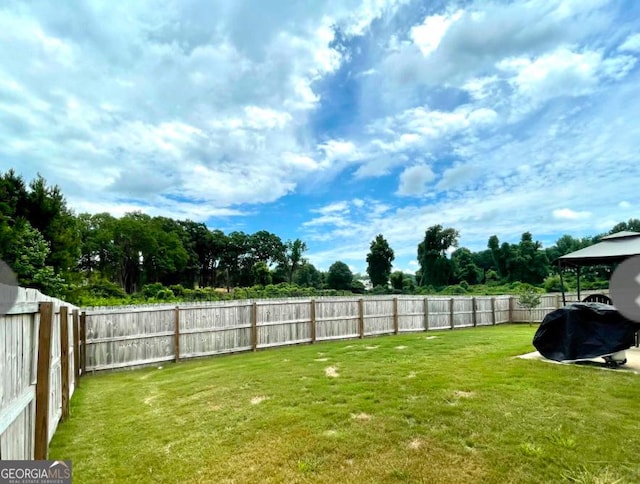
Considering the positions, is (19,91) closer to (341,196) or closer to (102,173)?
(102,173)

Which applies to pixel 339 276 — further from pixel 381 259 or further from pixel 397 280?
pixel 397 280

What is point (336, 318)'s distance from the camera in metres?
11.4

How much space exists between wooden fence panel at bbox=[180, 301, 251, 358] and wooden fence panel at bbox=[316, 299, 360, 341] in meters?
2.35

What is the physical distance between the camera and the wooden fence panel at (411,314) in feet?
42.5

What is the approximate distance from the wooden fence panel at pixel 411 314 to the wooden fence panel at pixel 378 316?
0.45m

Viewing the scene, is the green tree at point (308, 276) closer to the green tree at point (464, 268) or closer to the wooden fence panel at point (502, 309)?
the green tree at point (464, 268)

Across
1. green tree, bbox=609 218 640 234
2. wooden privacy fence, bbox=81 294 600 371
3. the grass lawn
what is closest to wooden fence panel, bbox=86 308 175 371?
wooden privacy fence, bbox=81 294 600 371

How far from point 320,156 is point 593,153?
10767mm

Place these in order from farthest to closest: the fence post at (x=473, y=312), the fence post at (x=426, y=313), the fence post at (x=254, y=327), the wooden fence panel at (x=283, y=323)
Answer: the fence post at (x=473, y=312)
the fence post at (x=426, y=313)
the wooden fence panel at (x=283, y=323)
the fence post at (x=254, y=327)

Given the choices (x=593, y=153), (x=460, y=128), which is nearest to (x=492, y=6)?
(x=460, y=128)

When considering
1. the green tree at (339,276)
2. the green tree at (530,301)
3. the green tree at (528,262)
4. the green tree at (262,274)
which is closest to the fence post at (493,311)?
the green tree at (530,301)

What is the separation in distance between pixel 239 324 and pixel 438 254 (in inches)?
1254

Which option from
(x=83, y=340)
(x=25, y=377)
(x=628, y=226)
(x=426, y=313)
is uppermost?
(x=628, y=226)

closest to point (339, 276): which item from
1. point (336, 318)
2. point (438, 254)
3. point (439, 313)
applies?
point (438, 254)
